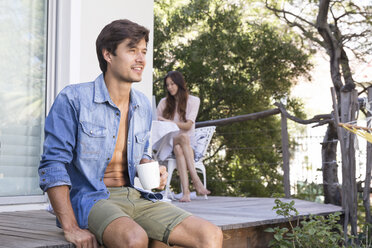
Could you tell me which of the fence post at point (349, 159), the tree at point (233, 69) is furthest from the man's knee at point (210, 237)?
the tree at point (233, 69)

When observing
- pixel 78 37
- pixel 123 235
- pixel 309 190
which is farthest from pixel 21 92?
pixel 309 190

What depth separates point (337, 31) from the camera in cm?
861

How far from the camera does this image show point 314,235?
3365 millimetres

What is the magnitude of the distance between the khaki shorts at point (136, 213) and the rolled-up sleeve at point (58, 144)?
0.18 m

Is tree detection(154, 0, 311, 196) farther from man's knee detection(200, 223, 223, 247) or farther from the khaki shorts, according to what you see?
man's knee detection(200, 223, 223, 247)

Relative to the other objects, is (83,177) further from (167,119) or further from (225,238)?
(167,119)

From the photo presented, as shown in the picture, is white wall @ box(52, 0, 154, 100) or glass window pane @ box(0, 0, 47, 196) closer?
glass window pane @ box(0, 0, 47, 196)

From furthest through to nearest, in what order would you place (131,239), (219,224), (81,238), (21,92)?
(21,92)
(219,224)
(81,238)
(131,239)

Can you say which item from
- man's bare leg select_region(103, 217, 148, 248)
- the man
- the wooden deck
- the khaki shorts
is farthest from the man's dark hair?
the wooden deck

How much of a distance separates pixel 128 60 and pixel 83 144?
0.41 m

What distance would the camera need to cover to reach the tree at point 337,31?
A: 8.02 m

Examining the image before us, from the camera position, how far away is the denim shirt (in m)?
2.13

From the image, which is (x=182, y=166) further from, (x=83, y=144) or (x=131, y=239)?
(x=131, y=239)

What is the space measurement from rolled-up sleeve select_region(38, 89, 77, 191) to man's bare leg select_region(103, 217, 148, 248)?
0.84 feet
